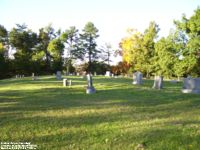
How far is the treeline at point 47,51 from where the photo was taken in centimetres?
6378

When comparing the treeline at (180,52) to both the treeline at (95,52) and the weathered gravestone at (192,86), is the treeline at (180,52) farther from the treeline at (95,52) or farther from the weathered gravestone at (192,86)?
the weathered gravestone at (192,86)

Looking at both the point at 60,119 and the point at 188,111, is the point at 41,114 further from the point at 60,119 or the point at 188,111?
the point at 188,111

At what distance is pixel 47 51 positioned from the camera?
70.6 metres

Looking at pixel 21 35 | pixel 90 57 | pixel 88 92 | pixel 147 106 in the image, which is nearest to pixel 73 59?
pixel 90 57

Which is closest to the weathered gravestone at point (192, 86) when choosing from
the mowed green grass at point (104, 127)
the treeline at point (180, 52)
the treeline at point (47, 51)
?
the mowed green grass at point (104, 127)

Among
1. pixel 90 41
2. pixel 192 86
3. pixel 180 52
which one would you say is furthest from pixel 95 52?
pixel 192 86

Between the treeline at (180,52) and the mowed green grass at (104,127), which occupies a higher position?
the treeline at (180,52)

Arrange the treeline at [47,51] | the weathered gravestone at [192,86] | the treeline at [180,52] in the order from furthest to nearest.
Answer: the treeline at [47,51] → the treeline at [180,52] → the weathered gravestone at [192,86]

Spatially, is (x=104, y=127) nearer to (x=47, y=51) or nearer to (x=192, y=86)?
(x=192, y=86)

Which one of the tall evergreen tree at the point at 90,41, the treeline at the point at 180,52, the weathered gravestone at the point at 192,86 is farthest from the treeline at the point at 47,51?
the weathered gravestone at the point at 192,86

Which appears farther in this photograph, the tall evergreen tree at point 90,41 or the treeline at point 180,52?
the tall evergreen tree at point 90,41

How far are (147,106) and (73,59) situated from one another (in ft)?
215

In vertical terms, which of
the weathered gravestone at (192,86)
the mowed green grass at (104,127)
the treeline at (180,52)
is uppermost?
the treeline at (180,52)

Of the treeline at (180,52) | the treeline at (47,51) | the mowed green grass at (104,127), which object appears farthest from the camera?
the treeline at (47,51)
